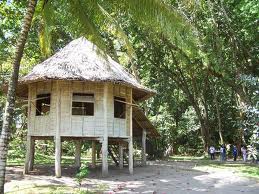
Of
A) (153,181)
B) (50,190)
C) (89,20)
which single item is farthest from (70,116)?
(89,20)

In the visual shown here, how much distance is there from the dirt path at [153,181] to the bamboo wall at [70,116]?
6.37ft

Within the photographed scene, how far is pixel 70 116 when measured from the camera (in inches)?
726

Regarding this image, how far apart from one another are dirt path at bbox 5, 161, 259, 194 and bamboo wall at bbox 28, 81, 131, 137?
1942mm

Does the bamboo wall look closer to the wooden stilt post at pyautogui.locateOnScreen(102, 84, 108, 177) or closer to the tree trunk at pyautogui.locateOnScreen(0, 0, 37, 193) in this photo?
the wooden stilt post at pyautogui.locateOnScreen(102, 84, 108, 177)

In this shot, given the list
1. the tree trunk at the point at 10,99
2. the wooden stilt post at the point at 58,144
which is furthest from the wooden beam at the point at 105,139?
the tree trunk at the point at 10,99

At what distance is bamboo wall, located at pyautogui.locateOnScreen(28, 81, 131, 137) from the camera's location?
18422 mm

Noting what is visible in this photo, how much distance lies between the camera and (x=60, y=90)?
18484mm

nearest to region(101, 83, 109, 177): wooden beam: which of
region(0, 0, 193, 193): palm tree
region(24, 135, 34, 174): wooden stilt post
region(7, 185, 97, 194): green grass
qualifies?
region(24, 135, 34, 174): wooden stilt post

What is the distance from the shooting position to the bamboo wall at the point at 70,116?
60.4 feet

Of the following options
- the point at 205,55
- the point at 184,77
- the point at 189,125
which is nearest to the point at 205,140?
the point at 189,125

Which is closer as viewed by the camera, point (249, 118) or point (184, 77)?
point (249, 118)

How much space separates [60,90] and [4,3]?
5397mm

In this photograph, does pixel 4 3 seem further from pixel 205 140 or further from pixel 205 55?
pixel 205 140

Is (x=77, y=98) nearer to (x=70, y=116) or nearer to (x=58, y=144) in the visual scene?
(x=70, y=116)
